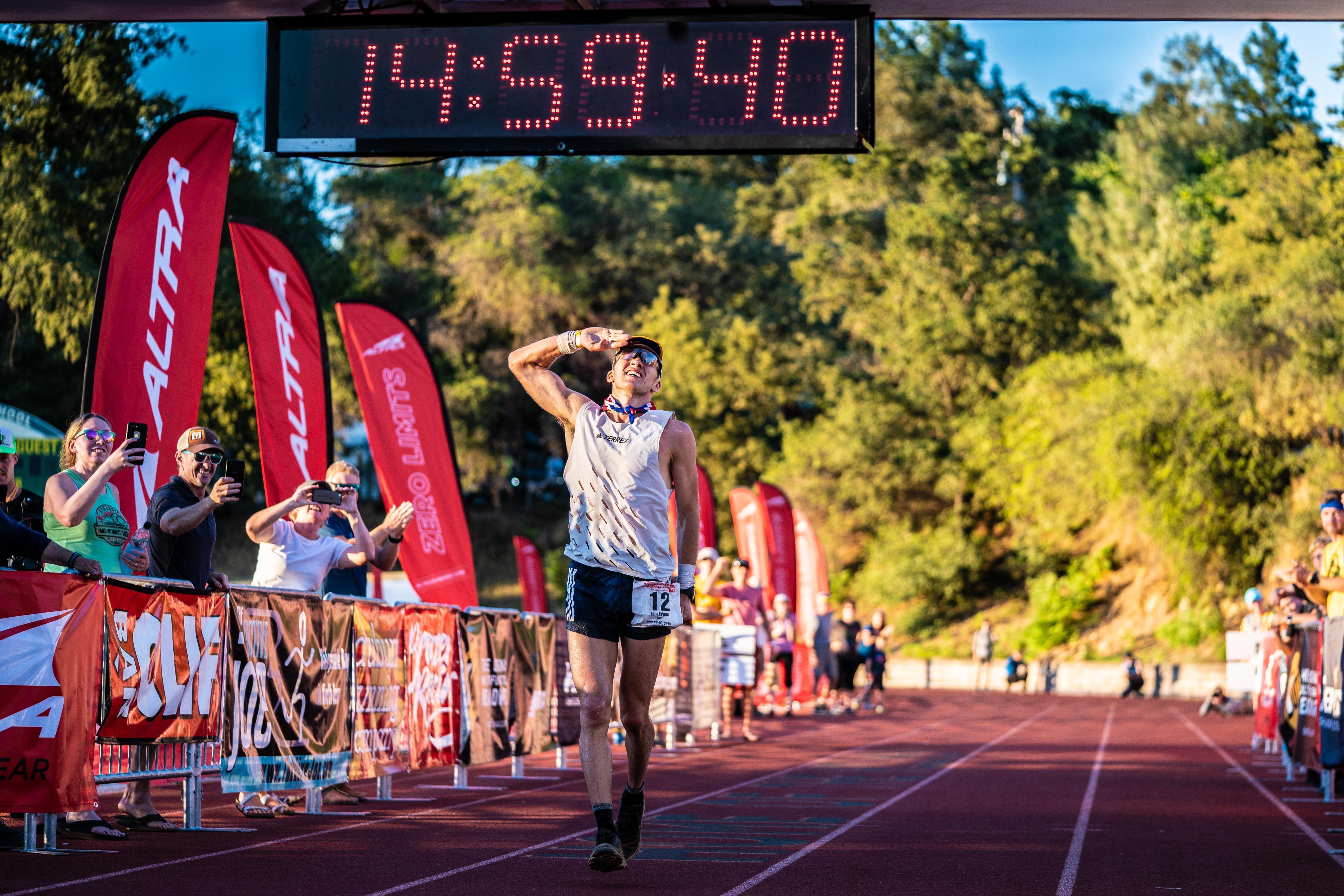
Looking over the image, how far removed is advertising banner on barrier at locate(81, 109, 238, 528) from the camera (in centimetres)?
937

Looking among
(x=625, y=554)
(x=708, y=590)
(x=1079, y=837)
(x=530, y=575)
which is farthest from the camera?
(x=530, y=575)

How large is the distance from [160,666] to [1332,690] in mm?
7780

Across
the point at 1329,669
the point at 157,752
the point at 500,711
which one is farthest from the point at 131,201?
the point at 1329,669

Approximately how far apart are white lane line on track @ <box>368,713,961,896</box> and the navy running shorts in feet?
4.07

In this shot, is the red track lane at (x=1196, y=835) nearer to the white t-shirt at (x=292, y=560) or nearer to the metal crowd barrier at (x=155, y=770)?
the metal crowd barrier at (x=155, y=770)

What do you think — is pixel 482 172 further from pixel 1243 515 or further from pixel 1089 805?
pixel 1089 805

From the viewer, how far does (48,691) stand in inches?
270

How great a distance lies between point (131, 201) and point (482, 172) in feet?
176

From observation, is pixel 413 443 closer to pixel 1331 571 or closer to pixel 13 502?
pixel 13 502

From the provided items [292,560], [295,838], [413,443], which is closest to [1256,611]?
[413,443]

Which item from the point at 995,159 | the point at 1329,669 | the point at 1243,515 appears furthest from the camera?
the point at 995,159

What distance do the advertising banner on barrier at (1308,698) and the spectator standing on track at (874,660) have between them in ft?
51.4

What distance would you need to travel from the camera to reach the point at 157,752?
304 inches

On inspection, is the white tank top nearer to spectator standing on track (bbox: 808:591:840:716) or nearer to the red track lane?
the red track lane
